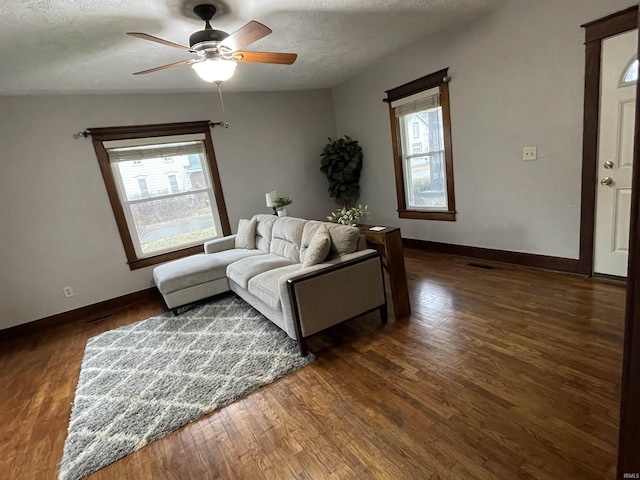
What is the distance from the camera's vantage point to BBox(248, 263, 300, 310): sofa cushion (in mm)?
2553

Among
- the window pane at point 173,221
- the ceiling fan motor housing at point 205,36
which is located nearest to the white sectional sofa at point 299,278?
the window pane at point 173,221

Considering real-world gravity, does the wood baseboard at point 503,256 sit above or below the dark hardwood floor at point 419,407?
above

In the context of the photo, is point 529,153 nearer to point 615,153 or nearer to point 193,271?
point 615,153

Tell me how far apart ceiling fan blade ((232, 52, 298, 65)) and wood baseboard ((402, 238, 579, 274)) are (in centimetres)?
295

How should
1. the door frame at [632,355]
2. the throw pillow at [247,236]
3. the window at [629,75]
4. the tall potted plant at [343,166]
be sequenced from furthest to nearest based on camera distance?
the tall potted plant at [343,166] < the throw pillow at [247,236] < the window at [629,75] < the door frame at [632,355]

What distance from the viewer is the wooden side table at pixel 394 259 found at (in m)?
2.64

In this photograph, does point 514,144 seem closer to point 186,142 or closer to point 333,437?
point 333,437

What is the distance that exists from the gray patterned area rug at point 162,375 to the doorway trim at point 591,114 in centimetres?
269

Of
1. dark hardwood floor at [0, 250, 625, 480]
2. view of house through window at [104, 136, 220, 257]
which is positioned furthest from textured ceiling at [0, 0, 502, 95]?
dark hardwood floor at [0, 250, 625, 480]

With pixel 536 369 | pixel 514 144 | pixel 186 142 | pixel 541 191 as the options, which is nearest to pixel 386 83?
pixel 514 144

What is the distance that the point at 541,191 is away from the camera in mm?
3154

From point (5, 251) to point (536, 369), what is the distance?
16.3 ft

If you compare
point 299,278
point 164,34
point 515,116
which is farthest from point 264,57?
point 515,116

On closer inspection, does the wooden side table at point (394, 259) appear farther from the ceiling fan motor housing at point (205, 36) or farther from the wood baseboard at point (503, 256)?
the ceiling fan motor housing at point (205, 36)
